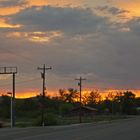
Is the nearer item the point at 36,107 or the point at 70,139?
the point at 70,139

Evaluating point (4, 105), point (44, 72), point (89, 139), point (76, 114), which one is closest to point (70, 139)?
point (89, 139)

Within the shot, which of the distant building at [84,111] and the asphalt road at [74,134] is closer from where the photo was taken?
the asphalt road at [74,134]

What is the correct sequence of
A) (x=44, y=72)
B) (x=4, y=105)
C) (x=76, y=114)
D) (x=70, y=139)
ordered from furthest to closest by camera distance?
(x=76, y=114) < (x=4, y=105) < (x=44, y=72) < (x=70, y=139)

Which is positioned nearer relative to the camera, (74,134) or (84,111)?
(74,134)

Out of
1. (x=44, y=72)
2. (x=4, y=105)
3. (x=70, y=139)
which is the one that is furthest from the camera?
(x=4, y=105)

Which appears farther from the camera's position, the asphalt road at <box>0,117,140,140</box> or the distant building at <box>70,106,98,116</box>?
the distant building at <box>70,106,98,116</box>

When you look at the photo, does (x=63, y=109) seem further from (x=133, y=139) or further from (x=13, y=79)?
(x=133, y=139)

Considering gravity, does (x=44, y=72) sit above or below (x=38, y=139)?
above

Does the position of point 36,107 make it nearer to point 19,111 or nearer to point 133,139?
point 19,111

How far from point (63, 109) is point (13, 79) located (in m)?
94.4

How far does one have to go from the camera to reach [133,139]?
30.9 meters

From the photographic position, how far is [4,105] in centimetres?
15562

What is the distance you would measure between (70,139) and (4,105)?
127m

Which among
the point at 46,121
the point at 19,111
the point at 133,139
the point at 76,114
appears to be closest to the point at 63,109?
the point at 76,114
